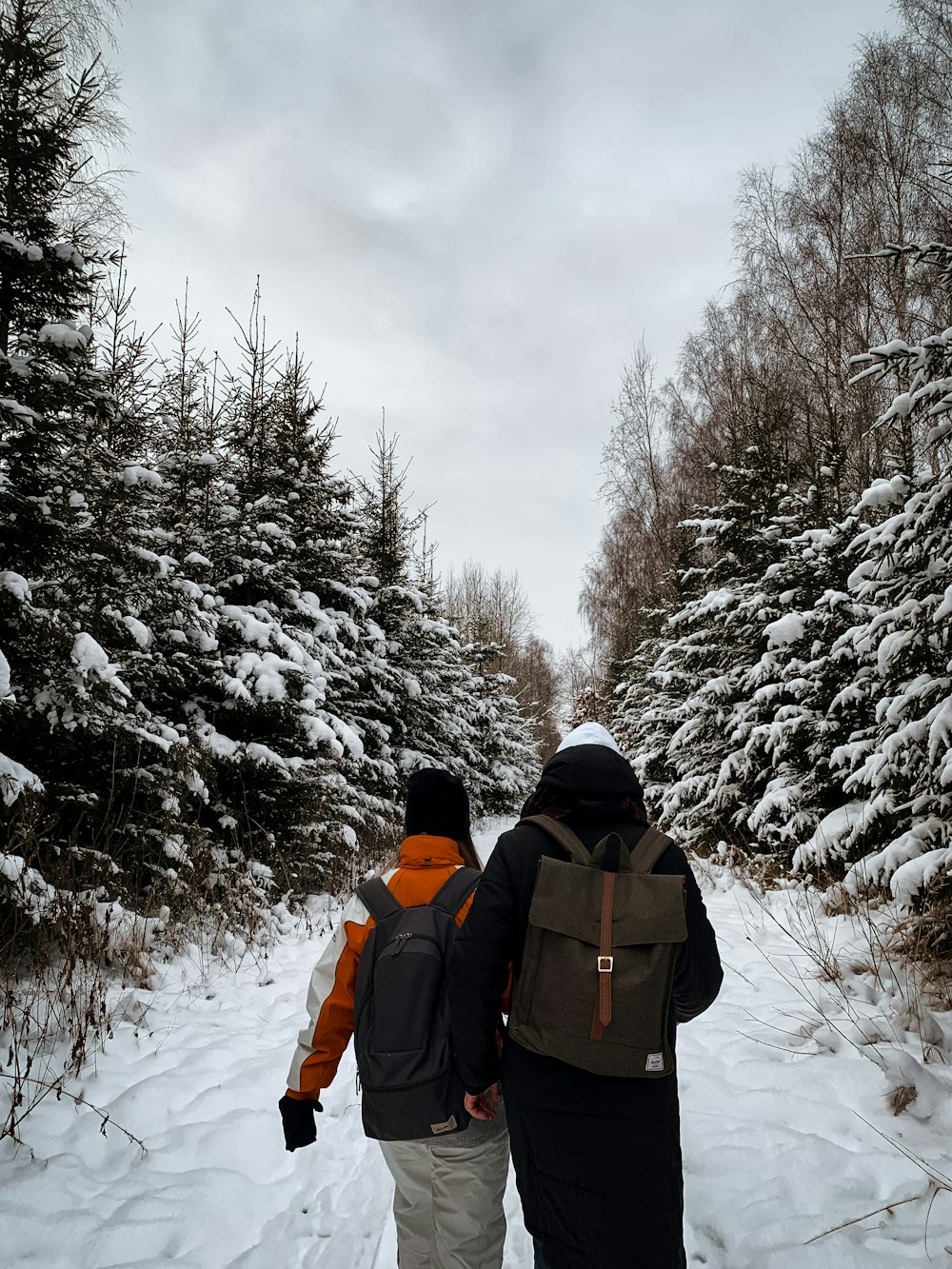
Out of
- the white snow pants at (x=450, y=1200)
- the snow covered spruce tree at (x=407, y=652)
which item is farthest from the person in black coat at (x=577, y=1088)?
the snow covered spruce tree at (x=407, y=652)

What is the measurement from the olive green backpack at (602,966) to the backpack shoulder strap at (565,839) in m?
0.03

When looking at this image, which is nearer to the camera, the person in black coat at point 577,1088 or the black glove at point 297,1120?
the person in black coat at point 577,1088

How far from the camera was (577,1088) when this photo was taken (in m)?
1.74

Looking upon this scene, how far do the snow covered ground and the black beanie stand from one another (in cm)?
185

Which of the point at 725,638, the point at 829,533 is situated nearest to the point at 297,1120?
the point at 829,533

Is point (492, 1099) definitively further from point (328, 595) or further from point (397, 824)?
point (397, 824)

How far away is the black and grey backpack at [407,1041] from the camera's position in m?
1.93

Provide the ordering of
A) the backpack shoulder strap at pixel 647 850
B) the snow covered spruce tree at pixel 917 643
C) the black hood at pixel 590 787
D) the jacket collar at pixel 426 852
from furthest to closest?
the snow covered spruce tree at pixel 917 643 < the jacket collar at pixel 426 852 < the black hood at pixel 590 787 < the backpack shoulder strap at pixel 647 850

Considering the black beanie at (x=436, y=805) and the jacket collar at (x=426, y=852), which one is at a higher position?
the black beanie at (x=436, y=805)

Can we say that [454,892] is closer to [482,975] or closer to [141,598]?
[482,975]

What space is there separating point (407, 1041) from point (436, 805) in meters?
0.74

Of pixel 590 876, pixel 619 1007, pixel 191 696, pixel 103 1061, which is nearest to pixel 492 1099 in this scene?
pixel 619 1007

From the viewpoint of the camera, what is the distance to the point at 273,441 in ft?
29.6

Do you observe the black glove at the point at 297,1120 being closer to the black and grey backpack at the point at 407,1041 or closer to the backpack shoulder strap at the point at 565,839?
the black and grey backpack at the point at 407,1041
